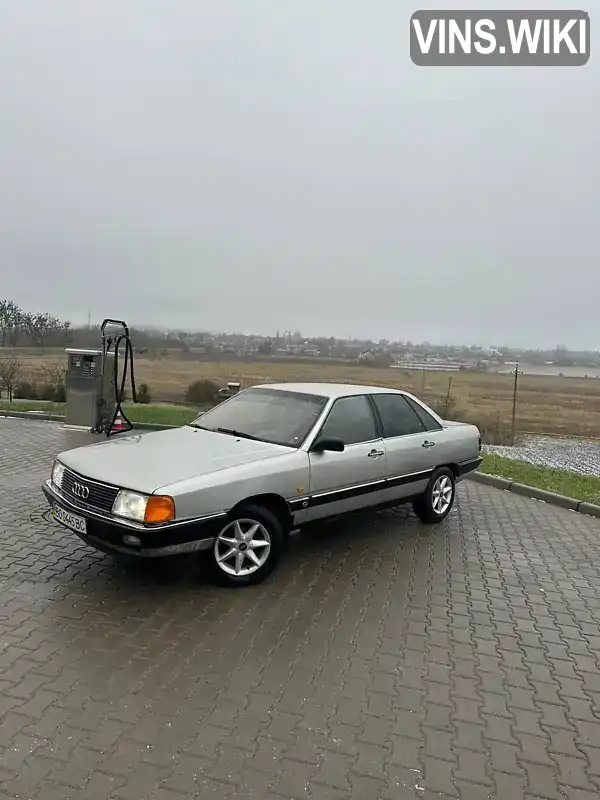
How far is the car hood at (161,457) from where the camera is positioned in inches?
158

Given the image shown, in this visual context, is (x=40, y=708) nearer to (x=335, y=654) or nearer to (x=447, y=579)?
(x=335, y=654)

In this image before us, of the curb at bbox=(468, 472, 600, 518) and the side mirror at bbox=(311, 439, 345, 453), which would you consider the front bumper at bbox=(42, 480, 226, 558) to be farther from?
the curb at bbox=(468, 472, 600, 518)

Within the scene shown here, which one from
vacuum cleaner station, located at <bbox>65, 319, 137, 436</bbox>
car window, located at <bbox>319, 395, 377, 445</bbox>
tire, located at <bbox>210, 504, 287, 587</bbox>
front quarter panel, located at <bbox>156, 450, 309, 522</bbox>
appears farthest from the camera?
vacuum cleaner station, located at <bbox>65, 319, 137, 436</bbox>

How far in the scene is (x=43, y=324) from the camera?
63.3ft

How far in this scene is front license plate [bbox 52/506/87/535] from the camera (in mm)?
4066

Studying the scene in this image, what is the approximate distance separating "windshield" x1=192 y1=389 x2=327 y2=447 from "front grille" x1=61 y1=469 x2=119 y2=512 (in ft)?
4.79

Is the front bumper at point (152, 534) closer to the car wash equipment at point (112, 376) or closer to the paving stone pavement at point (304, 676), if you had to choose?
the paving stone pavement at point (304, 676)

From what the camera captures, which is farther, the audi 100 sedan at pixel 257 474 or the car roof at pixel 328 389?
the car roof at pixel 328 389

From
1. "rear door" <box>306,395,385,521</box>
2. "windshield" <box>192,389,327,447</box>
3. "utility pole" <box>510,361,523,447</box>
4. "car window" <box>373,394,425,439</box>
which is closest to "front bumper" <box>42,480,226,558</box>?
"rear door" <box>306,395,385,521</box>

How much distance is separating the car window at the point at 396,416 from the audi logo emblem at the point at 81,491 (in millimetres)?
2834

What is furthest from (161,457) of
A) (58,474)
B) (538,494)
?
(538,494)

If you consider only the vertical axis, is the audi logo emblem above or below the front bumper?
above

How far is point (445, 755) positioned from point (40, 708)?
1.96 metres

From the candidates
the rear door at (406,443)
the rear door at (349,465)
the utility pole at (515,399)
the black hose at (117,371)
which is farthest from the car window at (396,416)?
the utility pole at (515,399)
